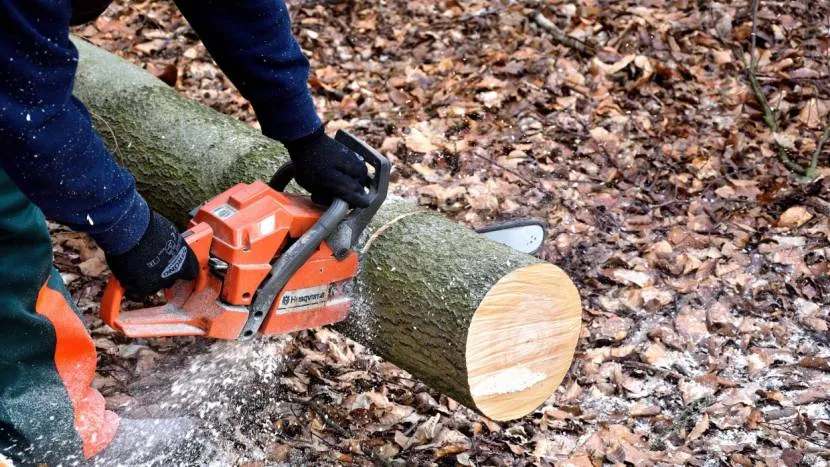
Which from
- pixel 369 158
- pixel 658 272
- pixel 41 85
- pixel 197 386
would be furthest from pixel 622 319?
pixel 41 85

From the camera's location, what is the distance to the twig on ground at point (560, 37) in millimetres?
5801

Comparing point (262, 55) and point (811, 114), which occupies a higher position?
point (262, 55)

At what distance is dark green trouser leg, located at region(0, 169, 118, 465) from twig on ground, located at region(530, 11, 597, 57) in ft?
13.5

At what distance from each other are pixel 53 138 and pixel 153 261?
0.50m

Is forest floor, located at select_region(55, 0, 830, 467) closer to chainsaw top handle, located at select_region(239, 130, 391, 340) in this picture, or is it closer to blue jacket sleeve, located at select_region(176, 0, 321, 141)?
chainsaw top handle, located at select_region(239, 130, 391, 340)

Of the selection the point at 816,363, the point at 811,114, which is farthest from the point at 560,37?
the point at 816,363

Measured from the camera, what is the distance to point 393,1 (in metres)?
6.74

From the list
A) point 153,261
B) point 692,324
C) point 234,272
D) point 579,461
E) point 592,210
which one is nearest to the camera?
point 153,261

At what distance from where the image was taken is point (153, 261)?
8.19 feet

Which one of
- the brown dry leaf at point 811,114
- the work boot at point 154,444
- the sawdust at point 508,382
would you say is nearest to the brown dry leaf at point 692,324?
the sawdust at point 508,382

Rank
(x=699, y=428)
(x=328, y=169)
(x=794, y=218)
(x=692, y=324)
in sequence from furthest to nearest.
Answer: (x=794, y=218), (x=692, y=324), (x=699, y=428), (x=328, y=169)

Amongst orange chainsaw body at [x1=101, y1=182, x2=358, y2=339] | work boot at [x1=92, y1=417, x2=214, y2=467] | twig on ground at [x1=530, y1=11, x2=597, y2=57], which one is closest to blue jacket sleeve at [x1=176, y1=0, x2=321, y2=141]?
orange chainsaw body at [x1=101, y1=182, x2=358, y2=339]

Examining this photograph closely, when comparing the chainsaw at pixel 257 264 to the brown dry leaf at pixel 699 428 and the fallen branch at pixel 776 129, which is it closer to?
the brown dry leaf at pixel 699 428

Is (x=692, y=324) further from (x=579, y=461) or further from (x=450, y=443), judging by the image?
(x=450, y=443)
